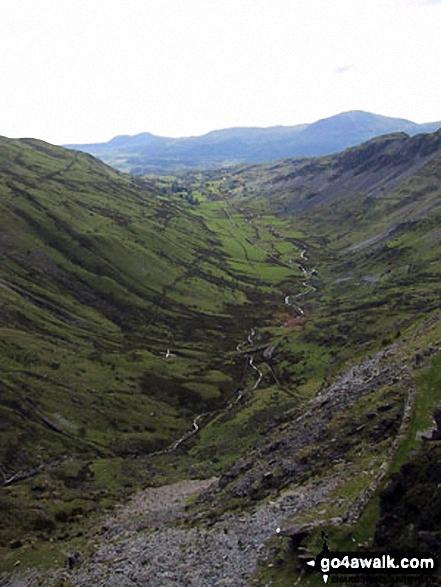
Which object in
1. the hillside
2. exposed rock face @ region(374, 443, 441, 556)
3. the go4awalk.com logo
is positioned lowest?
the hillside

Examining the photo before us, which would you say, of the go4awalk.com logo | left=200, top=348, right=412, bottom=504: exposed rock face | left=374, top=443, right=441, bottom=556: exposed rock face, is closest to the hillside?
left=374, top=443, right=441, bottom=556: exposed rock face

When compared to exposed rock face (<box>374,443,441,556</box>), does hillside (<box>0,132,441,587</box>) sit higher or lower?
lower

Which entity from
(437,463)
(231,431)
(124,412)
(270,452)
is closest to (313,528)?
(437,463)

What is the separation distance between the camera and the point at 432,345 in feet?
226

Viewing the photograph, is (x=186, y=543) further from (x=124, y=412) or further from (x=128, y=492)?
(x=124, y=412)

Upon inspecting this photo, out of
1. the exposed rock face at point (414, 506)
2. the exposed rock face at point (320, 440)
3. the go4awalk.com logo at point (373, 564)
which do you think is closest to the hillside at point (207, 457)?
the exposed rock face at point (414, 506)

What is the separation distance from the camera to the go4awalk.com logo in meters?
31.4

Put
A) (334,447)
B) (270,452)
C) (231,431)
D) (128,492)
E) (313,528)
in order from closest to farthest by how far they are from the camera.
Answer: (313,528)
(334,447)
(270,452)
(128,492)
(231,431)

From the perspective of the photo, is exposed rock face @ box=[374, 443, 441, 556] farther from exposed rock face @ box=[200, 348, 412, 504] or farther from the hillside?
exposed rock face @ box=[200, 348, 412, 504]

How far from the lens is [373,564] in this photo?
34000mm

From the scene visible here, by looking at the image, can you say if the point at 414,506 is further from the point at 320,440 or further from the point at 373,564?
the point at 320,440

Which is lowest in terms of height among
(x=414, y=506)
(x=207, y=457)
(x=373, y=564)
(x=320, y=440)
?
(x=207, y=457)

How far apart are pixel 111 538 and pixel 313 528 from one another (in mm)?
38881

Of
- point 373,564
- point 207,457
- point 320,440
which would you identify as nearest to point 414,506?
point 373,564
